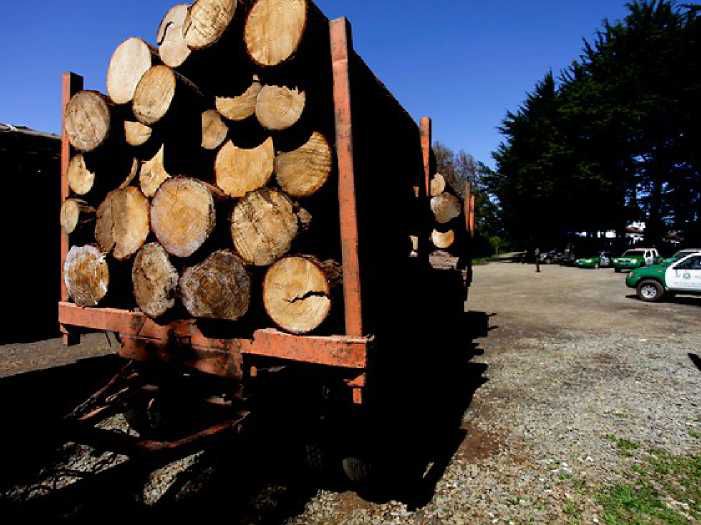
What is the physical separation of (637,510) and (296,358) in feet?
8.85

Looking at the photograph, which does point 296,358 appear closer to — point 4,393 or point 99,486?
point 99,486

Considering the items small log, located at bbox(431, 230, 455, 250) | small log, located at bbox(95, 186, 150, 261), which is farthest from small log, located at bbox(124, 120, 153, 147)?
Result: small log, located at bbox(431, 230, 455, 250)

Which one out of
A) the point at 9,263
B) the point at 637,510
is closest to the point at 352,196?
the point at 637,510

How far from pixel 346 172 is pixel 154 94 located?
1.65 meters

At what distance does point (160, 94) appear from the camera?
9.43ft

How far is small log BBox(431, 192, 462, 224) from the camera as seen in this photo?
717 centimetres

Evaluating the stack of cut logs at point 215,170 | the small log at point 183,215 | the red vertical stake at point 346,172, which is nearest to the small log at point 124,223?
the stack of cut logs at point 215,170

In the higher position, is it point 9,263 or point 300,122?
point 300,122

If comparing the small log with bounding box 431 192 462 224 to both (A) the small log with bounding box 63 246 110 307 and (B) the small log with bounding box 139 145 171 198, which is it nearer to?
(B) the small log with bounding box 139 145 171 198

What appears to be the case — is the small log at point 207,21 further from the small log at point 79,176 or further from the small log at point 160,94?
the small log at point 79,176

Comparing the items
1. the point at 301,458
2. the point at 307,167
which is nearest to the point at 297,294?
the point at 307,167

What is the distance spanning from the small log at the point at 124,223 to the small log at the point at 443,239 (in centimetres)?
551

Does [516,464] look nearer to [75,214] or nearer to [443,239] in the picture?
[75,214]

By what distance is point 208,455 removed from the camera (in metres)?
3.53
